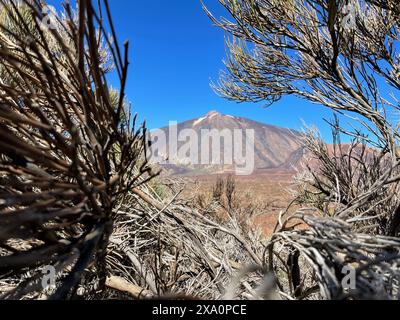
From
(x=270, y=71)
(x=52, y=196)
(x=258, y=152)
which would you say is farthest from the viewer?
(x=258, y=152)

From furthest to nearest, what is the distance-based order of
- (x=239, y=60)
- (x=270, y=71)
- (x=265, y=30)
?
1. (x=239, y=60)
2. (x=270, y=71)
3. (x=265, y=30)

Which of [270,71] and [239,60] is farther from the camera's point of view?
[239,60]

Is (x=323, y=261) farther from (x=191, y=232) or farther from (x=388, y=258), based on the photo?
(x=191, y=232)

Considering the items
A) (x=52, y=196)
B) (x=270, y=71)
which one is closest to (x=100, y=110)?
(x=52, y=196)

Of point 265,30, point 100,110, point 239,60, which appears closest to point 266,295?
point 100,110

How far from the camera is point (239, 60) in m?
6.08

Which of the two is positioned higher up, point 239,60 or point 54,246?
point 239,60

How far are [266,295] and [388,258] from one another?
0.35 meters

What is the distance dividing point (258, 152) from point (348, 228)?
18445 cm

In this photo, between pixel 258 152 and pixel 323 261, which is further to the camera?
pixel 258 152
